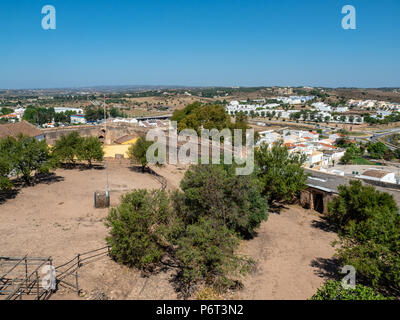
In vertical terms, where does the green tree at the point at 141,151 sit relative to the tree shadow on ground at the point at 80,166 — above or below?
above

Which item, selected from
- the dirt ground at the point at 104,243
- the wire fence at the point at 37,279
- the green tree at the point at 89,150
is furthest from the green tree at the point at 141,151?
the wire fence at the point at 37,279

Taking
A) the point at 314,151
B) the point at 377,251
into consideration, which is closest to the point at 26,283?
the point at 377,251

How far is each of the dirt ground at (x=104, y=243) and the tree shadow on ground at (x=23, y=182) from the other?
1.12ft

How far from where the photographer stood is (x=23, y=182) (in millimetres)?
22469

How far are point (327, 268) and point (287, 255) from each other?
72.3 inches

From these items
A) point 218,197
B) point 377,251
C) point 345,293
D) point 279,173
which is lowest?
point 345,293

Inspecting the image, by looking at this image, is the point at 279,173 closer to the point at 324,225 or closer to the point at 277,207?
the point at 277,207

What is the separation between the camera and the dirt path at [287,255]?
11344mm

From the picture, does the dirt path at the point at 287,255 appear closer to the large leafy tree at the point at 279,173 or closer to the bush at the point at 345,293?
the large leafy tree at the point at 279,173

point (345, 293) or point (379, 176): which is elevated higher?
point (345, 293)

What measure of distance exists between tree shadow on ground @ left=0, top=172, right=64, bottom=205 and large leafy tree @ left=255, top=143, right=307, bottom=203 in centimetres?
1627

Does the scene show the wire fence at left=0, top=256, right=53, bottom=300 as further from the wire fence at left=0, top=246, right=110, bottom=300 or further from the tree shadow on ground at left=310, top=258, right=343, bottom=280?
the tree shadow on ground at left=310, top=258, right=343, bottom=280
